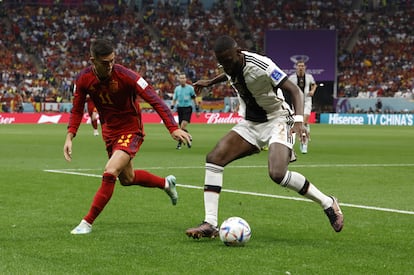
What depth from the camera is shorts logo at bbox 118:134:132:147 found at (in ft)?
29.6

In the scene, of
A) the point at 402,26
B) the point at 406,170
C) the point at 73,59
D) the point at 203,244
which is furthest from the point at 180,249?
the point at 402,26

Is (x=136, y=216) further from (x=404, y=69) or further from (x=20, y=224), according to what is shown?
(x=404, y=69)

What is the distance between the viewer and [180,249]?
24.8ft

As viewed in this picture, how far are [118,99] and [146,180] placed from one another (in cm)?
142

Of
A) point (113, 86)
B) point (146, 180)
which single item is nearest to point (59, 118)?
point (146, 180)

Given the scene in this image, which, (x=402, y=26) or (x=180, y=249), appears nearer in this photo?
(x=180, y=249)

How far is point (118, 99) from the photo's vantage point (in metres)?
8.96

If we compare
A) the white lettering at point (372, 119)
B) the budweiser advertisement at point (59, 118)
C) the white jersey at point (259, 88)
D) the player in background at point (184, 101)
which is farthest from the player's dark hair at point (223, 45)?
the white lettering at point (372, 119)

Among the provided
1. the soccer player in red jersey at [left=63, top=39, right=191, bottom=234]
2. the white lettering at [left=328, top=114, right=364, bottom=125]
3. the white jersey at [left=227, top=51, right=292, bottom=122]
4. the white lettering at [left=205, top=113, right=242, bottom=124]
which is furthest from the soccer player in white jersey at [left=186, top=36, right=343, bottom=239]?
the white lettering at [left=328, top=114, right=364, bottom=125]

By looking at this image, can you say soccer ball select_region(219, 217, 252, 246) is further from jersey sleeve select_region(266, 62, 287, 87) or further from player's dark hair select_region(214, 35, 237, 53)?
player's dark hair select_region(214, 35, 237, 53)

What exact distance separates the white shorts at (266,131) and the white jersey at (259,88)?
2.2 inches

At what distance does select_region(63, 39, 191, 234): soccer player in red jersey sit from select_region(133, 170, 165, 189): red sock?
29cm

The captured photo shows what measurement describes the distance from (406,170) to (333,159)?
11.1ft

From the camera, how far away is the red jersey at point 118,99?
8.70 metres
